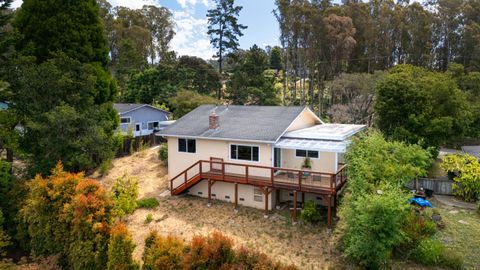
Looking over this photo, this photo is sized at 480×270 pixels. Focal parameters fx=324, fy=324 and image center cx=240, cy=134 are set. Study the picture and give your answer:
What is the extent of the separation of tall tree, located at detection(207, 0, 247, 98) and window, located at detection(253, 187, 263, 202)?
3159 cm

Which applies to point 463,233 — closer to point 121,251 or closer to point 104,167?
point 121,251

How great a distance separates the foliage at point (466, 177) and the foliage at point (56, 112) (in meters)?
18.9

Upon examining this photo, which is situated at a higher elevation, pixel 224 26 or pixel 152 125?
pixel 224 26

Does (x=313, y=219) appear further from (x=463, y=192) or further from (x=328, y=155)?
(x=463, y=192)

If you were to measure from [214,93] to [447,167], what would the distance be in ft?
101

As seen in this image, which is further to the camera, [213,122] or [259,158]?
[213,122]

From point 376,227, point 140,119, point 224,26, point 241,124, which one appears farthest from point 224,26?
point 376,227

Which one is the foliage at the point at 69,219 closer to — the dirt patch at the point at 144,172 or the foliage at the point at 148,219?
the foliage at the point at 148,219

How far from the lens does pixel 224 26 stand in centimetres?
4625

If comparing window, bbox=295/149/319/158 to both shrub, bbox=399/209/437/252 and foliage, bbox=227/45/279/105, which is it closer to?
shrub, bbox=399/209/437/252

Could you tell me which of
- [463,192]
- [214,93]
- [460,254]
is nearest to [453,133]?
[463,192]

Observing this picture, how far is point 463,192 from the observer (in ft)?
54.7

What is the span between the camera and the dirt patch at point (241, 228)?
12727 mm

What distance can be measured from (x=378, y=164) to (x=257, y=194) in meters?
6.31
